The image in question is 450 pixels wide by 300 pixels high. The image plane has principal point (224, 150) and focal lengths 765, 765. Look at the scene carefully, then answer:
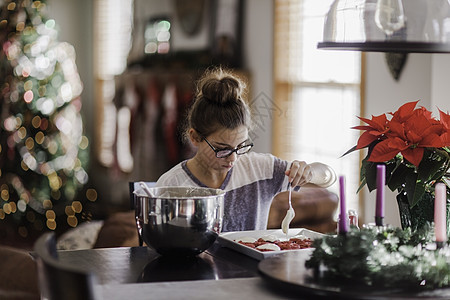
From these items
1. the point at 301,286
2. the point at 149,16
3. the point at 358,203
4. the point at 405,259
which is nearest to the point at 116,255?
the point at 301,286

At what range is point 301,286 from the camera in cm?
150

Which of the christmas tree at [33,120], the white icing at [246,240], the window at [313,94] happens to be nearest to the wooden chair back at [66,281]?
the white icing at [246,240]

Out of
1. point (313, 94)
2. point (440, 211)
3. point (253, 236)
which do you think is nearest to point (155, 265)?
point (253, 236)

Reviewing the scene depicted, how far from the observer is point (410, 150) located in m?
1.93

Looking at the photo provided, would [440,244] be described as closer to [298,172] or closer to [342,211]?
[342,211]

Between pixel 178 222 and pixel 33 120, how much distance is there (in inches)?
179

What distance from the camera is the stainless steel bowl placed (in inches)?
71.6

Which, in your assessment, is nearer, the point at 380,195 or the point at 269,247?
the point at 380,195

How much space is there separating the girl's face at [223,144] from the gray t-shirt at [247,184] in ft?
0.28

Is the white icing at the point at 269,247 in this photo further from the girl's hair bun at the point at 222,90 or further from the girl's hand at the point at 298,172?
the girl's hair bun at the point at 222,90

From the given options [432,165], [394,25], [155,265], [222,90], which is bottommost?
[155,265]

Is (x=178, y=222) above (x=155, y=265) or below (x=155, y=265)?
above

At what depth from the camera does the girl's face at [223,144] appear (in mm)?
2486

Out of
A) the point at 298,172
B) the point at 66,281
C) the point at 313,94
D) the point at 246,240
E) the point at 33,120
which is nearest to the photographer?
the point at 66,281
